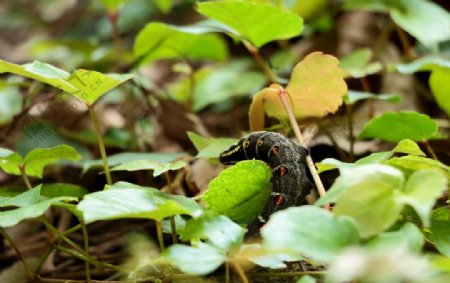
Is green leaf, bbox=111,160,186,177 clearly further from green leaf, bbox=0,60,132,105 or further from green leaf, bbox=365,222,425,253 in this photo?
green leaf, bbox=365,222,425,253

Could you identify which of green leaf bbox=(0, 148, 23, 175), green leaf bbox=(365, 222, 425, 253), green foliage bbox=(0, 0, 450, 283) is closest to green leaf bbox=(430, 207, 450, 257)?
green foliage bbox=(0, 0, 450, 283)

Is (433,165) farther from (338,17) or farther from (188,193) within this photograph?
(338,17)

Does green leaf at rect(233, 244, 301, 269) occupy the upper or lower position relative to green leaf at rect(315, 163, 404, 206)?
lower

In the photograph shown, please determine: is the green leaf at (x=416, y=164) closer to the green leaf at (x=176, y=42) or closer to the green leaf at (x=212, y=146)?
the green leaf at (x=212, y=146)

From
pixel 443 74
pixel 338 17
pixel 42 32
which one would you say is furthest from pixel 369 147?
pixel 42 32

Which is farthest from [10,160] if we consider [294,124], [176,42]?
[176,42]

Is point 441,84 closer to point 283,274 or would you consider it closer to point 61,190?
point 283,274

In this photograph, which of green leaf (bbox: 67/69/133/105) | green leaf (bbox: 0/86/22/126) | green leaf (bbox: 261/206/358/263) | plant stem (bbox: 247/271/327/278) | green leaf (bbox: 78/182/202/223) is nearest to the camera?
green leaf (bbox: 261/206/358/263)
